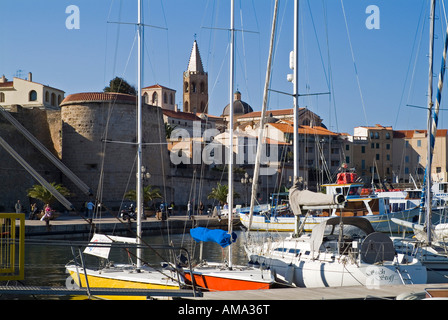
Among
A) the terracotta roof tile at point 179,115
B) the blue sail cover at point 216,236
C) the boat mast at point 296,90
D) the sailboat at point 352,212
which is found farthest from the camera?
the terracotta roof tile at point 179,115

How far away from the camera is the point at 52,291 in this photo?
1058cm

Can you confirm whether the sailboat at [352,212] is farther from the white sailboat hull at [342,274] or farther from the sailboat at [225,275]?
the sailboat at [225,275]

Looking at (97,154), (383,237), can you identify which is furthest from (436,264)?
(97,154)

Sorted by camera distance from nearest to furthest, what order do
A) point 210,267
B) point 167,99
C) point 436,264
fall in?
point 210,267 → point 436,264 → point 167,99

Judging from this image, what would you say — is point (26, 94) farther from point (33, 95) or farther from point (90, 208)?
point (90, 208)

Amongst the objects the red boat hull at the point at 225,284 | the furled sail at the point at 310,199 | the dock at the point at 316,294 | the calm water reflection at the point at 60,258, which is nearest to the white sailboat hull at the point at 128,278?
the red boat hull at the point at 225,284

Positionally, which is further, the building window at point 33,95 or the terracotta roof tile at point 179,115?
the terracotta roof tile at point 179,115

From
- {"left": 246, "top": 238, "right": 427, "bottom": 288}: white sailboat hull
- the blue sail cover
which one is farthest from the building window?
{"left": 246, "top": 238, "right": 427, "bottom": 288}: white sailboat hull

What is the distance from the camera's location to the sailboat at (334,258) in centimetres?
1527

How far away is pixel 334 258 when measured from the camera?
52.2 feet

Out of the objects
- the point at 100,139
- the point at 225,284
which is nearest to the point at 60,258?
the point at 225,284

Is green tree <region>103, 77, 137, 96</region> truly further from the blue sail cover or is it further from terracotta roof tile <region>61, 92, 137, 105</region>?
the blue sail cover

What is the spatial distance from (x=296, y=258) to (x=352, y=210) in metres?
19.7
